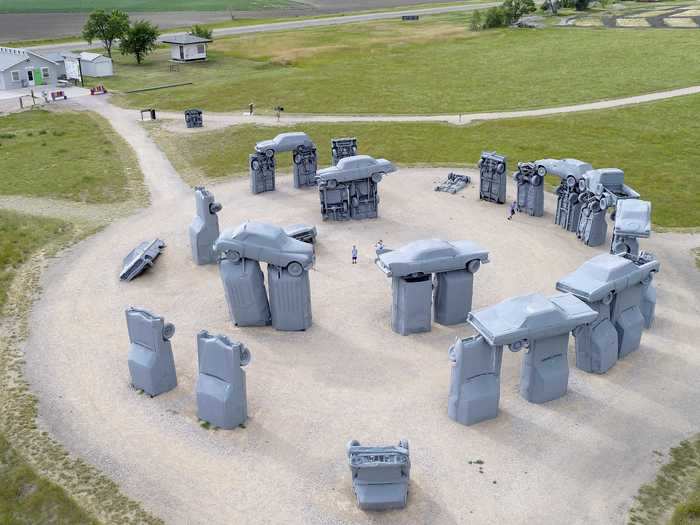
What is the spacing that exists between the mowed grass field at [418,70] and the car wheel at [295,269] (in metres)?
34.7

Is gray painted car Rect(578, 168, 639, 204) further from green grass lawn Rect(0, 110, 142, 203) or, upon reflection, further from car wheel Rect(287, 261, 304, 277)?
green grass lawn Rect(0, 110, 142, 203)

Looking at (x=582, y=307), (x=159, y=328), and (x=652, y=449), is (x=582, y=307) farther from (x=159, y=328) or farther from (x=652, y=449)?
(x=159, y=328)

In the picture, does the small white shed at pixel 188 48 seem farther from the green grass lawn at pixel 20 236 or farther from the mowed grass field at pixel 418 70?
the green grass lawn at pixel 20 236

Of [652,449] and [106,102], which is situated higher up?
[106,102]

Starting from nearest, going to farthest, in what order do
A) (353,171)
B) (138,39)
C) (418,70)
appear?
(353,171)
(418,70)
(138,39)

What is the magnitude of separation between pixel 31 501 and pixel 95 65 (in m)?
64.0

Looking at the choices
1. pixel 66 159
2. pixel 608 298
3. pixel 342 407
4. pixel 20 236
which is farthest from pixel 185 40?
pixel 608 298

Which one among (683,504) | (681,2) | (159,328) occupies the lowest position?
(683,504)

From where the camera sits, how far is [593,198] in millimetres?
30125

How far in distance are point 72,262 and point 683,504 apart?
79.2 feet

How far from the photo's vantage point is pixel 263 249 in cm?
2272

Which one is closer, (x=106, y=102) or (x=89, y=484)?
(x=89, y=484)

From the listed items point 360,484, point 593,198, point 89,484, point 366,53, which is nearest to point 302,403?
point 360,484

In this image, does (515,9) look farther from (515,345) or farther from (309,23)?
(515,345)
